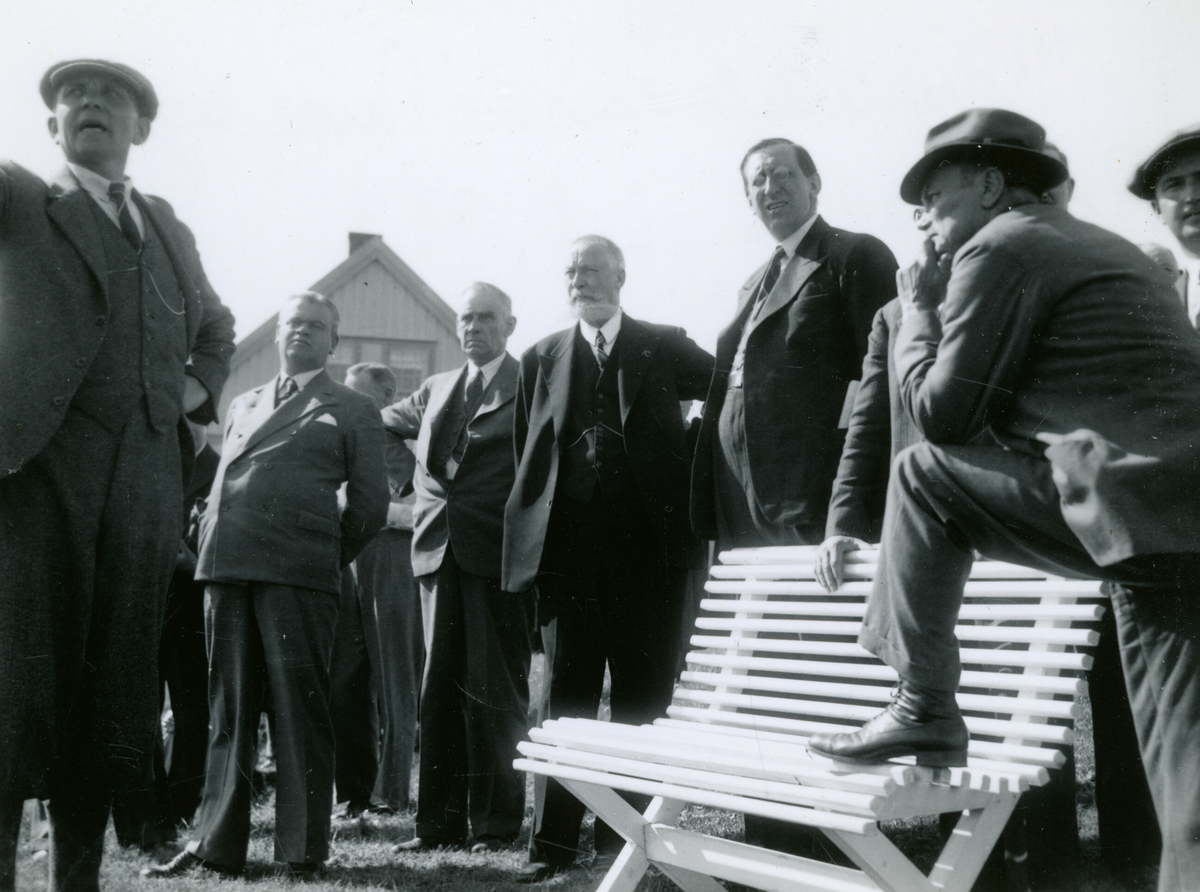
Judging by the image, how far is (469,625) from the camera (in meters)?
5.33

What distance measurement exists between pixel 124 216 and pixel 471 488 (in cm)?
213

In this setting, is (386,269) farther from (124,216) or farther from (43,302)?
(43,302)

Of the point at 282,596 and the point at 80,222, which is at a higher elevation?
the point at 80,222

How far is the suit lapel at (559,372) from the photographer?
493 centimetres

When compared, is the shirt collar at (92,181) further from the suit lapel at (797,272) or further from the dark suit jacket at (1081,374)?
the dark suit jacket at (1081,374)

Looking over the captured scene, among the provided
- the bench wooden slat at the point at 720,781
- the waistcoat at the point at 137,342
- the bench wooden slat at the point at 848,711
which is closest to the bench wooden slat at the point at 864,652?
the bench wooden slat at the point at 848,711

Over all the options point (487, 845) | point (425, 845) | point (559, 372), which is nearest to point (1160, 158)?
point (559, 372)

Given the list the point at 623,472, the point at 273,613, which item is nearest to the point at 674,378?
the point at 623,472

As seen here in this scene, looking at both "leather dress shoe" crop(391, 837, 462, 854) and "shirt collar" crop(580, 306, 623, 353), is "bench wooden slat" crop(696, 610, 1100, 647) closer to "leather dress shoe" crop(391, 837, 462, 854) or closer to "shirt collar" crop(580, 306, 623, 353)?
"shirt collar" crop(580, 306, 623, 353)

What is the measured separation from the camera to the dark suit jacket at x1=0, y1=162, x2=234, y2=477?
337cm

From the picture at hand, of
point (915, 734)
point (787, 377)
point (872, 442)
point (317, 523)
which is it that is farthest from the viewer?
point (317, 523)

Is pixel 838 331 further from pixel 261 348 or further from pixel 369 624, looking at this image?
pixel 261 348

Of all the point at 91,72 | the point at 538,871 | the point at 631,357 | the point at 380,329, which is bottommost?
the point at 538,871

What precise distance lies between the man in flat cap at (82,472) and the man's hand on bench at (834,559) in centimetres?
210
